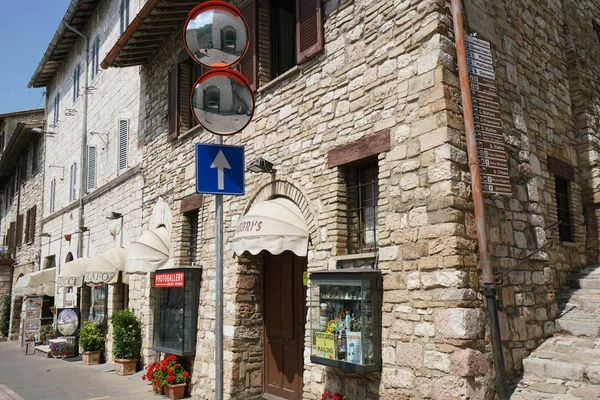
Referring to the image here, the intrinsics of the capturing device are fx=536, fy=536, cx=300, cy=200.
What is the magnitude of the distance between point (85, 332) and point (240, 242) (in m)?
8.03

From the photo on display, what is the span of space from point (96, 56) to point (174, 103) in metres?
7.25

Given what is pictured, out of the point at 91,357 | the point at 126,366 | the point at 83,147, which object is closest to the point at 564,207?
the point at 126,366

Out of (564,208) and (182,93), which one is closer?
(564,208)

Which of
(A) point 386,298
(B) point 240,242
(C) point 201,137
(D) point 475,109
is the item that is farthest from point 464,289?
(C) point 201,137

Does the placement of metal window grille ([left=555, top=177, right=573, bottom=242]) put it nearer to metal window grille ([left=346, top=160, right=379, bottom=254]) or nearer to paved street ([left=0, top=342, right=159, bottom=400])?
metal window grille ([left=346, top=160, right=379, bottom=254])

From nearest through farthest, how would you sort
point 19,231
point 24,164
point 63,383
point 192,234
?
point 192,234 → point 63,383 → point 19,231 → point 24,164

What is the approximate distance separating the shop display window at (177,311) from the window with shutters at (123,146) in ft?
14.8

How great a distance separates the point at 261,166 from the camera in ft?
23.3

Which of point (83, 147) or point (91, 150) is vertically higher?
point (83, 147)

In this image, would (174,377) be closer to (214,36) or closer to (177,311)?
(177,311)

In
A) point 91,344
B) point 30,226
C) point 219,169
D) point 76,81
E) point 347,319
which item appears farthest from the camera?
point 30,226

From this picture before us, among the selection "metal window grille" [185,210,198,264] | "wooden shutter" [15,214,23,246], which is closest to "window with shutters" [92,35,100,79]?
"metal window grille" [185,210,198,264]

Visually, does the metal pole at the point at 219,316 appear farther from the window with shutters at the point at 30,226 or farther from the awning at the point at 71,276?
the window with shutters at the point at 30,226

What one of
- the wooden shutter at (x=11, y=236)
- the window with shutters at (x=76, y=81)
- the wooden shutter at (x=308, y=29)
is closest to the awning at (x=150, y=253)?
the wooden shutter at (x=308, y=29)
